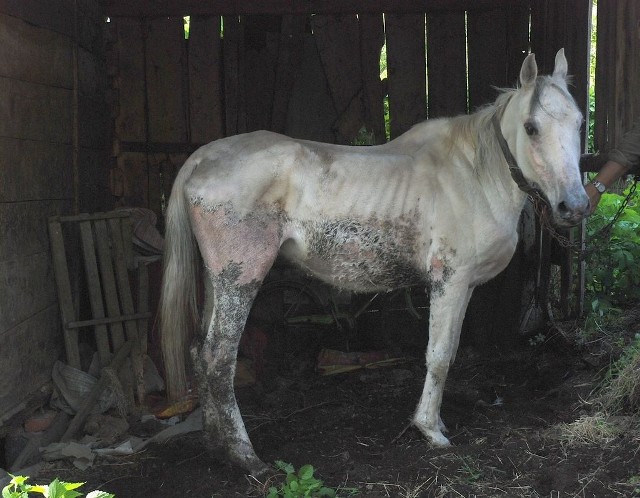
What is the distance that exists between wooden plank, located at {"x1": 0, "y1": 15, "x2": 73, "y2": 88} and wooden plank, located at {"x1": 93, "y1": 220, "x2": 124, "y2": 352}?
1131 mm

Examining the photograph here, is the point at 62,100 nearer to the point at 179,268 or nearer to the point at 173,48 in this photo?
the point at 173,48

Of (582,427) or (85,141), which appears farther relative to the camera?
(85,141)

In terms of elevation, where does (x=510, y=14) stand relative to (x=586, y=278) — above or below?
above

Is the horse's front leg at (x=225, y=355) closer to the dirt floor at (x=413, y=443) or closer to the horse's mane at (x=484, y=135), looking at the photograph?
the dirt floor at (x=413, y=443)

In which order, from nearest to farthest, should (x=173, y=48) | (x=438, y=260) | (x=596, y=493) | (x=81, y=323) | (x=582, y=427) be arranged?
(x=596, y=493), (x=582, y=427), (x=438, y=260), (x=81, y=323), (x=173, y=48)

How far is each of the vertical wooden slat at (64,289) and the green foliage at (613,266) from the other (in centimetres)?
410

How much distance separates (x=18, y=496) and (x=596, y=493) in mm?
2553

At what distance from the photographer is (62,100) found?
18.4 feet

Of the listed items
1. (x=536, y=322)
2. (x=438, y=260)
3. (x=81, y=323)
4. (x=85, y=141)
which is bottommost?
(x=536, y=322)

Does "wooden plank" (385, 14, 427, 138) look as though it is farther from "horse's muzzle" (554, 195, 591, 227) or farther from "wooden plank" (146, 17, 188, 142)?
"horse's muzzle" (554, 195, 591, 227)

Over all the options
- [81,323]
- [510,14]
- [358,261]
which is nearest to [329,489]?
[358,261]

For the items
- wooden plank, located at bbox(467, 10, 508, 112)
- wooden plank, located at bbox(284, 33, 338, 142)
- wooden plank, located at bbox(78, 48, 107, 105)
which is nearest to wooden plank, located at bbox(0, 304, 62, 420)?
wooden plank, located at bbox(78, 48, 107, 105)

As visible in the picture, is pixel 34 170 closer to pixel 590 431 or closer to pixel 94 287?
pixel 94 287

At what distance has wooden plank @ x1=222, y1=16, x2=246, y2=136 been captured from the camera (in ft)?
21.6
